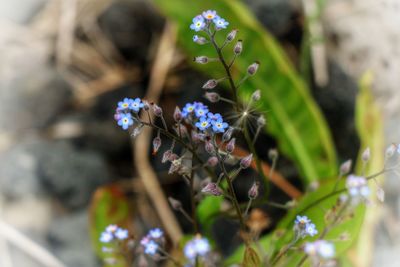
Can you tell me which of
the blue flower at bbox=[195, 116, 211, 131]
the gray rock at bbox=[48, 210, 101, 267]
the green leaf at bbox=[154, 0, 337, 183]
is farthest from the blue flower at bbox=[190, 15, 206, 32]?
the gray rock at bbox=[48, 210, 101, 267]

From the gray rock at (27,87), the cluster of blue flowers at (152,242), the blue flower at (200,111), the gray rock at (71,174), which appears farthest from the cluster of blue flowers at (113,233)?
the gray rock at (27,87)

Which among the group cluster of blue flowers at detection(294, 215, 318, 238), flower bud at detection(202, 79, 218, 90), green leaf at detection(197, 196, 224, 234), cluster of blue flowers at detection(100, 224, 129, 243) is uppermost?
green leaf at detection(197, 196, 224, 234)

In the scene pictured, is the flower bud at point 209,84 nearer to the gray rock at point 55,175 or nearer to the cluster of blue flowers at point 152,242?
the cluster of blue flowers at point 152,242

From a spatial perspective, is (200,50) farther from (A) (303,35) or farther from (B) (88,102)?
(B) (88,102)

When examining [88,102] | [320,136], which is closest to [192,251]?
[320,136]

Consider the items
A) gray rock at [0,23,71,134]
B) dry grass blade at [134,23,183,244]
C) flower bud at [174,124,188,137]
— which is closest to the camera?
flower bud at [174,124,188,137]

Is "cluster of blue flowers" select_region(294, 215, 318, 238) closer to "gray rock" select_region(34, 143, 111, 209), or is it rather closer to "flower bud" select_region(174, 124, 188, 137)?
"flower bud" select_region(174, 124, 188, 137)

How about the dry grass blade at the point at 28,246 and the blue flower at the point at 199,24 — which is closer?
the blue flower at the point at 199,24
